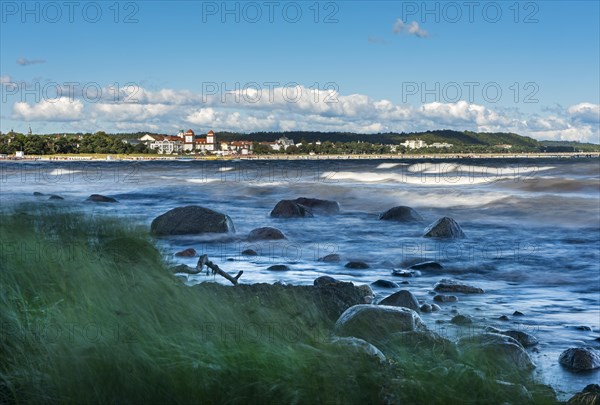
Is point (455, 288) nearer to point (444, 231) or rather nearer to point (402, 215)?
point (444, 231)

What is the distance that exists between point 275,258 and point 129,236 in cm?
449

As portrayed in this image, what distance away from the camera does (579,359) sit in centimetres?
777

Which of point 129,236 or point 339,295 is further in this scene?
point 129,236

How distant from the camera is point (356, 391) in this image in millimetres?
4473

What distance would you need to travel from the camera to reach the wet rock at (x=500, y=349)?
616 cm

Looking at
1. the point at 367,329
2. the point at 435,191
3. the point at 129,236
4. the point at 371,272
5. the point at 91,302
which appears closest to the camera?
the point at 91,302

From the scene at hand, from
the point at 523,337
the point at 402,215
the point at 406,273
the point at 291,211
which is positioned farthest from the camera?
the point at 291,211

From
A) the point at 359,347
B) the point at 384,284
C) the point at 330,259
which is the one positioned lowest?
the point at 330,259

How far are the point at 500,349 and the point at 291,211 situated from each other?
20.5m

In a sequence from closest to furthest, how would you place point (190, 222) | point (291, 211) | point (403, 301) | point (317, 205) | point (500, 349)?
point (500, 349) < point (403, 301) < point (190, 222) < point (291, 211) < point (317, 205)

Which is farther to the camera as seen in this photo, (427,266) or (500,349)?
(427,266)

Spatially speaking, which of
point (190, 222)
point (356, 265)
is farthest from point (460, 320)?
point (190, 222)

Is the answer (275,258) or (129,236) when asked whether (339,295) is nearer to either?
(129,236)

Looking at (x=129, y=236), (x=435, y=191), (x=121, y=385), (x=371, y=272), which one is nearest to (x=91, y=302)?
(x=121, y=385)
